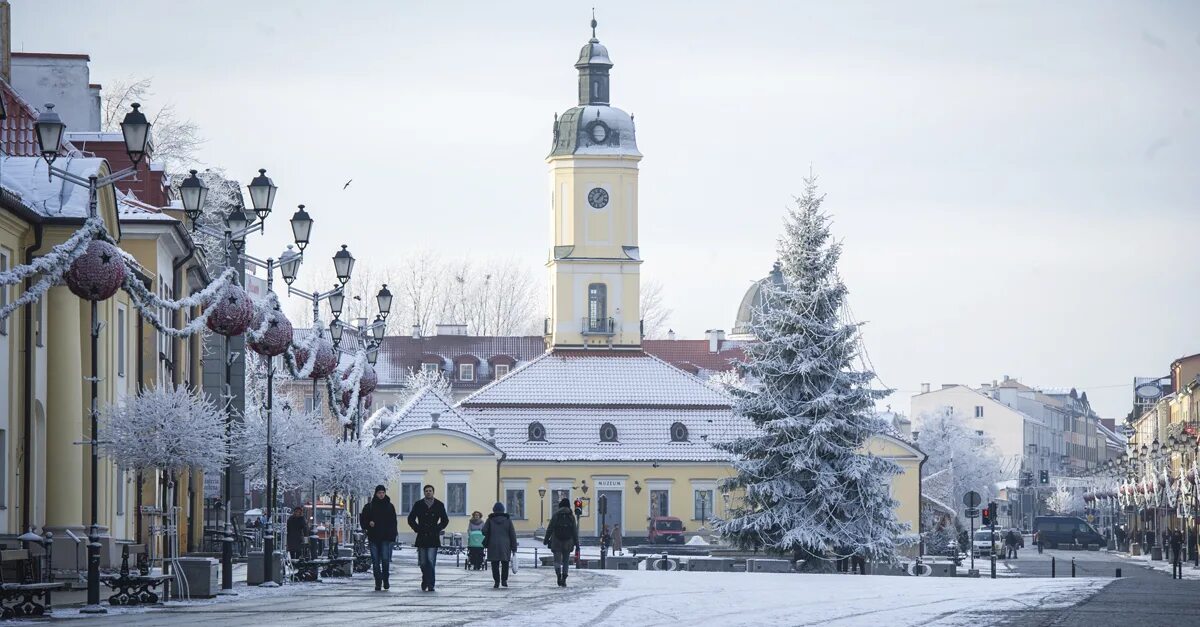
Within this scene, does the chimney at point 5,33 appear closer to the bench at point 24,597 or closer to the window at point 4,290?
the window at point 4,290

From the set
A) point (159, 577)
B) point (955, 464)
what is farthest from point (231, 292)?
point (955, 464)

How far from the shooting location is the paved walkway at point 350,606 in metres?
22.2

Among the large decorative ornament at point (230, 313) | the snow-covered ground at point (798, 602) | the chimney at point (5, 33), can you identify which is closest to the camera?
the snow-covered ground at point (798, 602)

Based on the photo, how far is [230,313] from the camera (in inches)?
1096

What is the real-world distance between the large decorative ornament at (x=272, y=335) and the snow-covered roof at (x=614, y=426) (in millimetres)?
54868

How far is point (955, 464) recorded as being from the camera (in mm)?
135125

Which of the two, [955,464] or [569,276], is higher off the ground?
[569,276]

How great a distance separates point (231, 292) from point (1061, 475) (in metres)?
166

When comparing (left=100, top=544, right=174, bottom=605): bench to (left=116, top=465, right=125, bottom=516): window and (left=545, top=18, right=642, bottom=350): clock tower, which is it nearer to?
(left=116, top=465, right=125, bottom=516): window

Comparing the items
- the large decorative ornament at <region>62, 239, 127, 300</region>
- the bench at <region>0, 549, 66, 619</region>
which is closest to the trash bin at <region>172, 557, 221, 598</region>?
the bench at <region>0, 549, 66, 619</region>

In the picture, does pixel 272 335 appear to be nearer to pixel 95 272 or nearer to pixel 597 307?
pixel 95 272

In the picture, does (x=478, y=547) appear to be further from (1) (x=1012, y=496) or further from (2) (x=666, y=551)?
(1) (x=1012, y=496)

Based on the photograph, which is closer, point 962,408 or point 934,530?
point 934,530

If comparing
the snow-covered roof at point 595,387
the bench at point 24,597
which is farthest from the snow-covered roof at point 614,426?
the bench at point 24,597
